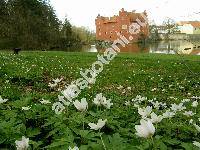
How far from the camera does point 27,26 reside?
51.0 metres

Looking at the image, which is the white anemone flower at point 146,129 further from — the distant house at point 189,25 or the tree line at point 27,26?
the tree line at point 27,26

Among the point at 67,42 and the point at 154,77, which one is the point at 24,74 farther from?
the point at 67,42

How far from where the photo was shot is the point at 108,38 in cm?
10181

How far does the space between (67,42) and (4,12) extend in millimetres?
13581

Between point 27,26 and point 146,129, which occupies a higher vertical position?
point 27,26

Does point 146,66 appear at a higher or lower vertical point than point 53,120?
lower

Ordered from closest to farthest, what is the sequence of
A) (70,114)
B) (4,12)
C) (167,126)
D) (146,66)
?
(167,126), (70,114), (146,66), (4,12)

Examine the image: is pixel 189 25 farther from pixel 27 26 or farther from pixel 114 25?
pixel 114 25

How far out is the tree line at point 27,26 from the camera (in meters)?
49.3

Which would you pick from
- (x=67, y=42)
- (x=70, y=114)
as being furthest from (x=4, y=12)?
(x=70, y=114)

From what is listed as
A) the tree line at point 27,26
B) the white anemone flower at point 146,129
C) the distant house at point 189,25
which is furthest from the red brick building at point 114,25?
the white anemone flower at point 146,129

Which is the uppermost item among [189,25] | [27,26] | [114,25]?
[189,25]

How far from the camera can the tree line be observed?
1940 inches

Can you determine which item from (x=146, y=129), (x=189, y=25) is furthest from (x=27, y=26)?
(x=146, y=129)
